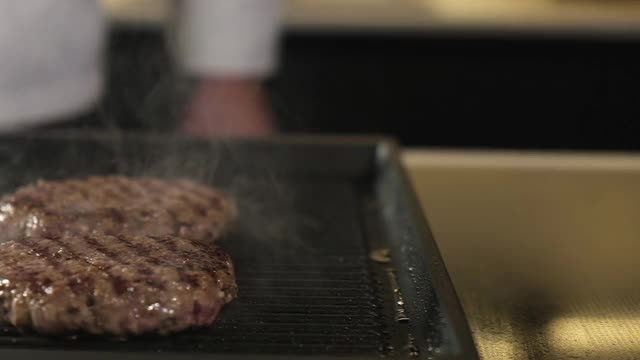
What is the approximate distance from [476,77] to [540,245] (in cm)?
209

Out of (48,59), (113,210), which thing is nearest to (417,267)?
(113,210)

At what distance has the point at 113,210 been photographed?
180 cm

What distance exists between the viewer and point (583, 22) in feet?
12.8

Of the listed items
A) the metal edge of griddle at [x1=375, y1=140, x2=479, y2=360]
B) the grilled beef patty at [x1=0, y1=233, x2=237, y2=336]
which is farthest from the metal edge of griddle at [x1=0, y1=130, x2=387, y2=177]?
the grilled beef patty at [x1=0, y1=233, x2=237, y2=336]

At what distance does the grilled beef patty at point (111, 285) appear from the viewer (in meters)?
1.40

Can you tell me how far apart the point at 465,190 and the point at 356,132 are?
180 centimetres

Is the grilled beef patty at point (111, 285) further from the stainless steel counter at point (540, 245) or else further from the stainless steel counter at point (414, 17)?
the stainless steel counter at point (414, 17)

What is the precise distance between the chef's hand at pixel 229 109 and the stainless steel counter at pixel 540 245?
0.84 m

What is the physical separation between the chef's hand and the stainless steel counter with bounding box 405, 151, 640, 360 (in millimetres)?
837

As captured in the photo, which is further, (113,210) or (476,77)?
(476,77)

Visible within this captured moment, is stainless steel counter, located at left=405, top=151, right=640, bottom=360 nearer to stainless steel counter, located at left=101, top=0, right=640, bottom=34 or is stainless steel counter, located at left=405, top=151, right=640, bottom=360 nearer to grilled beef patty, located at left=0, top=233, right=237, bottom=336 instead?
grilled beef patty, located at left=0, top=233, right=237, bottom=336

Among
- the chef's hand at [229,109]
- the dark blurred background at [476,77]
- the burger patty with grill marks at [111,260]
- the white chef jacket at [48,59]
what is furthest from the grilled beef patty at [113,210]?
the dark blurred background at [476,77]

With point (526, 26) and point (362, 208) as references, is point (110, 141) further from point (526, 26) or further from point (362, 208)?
point (526, 26)

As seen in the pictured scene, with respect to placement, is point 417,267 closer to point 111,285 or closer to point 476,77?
point 111,285
